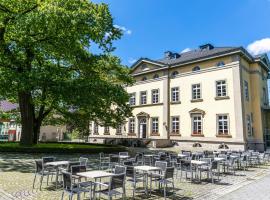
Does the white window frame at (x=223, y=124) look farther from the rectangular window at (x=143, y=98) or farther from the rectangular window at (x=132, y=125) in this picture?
the rectangular window at (x=132, y=125)

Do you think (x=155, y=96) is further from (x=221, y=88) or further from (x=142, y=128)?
(x=221, y=88)

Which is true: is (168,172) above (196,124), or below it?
below

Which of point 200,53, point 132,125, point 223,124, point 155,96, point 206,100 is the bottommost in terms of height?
point 223,124

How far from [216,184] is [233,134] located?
17560 millimetres

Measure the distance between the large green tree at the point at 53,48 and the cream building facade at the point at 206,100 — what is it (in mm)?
7893

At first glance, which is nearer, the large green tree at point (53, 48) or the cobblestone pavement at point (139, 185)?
the cobblestone pavement at point (139, 185)

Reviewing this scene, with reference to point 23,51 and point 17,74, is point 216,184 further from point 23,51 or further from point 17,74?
point 23,51

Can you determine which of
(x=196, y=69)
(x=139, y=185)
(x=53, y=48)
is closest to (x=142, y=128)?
(x=196, y=69)

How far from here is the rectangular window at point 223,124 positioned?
27.3 metres

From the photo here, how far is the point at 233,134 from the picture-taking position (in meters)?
26.6

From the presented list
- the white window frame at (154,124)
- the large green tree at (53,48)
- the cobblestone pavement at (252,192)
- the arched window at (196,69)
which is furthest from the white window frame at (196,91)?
the cobblestone pavement at (252,192)

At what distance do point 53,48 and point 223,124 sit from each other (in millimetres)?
18812

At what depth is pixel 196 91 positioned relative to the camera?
30734mm

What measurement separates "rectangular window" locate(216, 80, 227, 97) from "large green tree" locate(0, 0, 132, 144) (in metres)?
13.6
